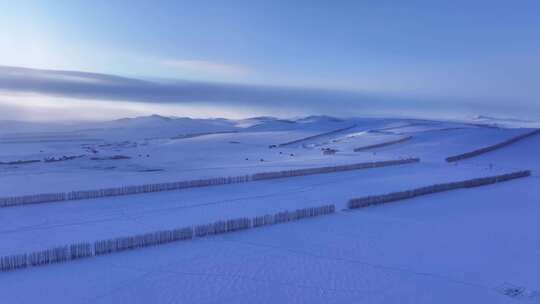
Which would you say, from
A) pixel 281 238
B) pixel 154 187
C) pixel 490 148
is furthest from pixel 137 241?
pixel 490 148

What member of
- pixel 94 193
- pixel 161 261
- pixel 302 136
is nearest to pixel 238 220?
pixel 161 261

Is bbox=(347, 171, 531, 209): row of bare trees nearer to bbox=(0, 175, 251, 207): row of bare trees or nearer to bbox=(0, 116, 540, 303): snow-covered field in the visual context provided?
bbox=(0, 116, 540, 303): snow-covered field

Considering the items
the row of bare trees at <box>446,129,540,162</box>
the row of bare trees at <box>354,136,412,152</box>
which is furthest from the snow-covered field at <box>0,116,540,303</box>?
the row of bare trees at <box>354,136,412,152</box>

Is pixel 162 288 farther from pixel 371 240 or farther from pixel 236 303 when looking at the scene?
pixel 371 240

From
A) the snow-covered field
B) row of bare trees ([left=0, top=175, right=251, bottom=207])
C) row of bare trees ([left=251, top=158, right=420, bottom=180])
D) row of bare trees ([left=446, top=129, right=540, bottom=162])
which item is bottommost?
the snow-covered field

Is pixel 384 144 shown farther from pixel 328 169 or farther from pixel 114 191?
pixel 114 191
